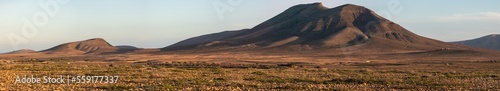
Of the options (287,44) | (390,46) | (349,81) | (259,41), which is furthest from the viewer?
(259,41)

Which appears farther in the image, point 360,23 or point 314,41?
point 360,23

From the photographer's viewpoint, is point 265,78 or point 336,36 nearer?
point 265,78

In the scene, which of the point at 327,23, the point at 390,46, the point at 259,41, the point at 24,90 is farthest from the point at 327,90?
the point at 327,23

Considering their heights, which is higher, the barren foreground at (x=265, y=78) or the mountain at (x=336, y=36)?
the mountain at (x=336, y=36)

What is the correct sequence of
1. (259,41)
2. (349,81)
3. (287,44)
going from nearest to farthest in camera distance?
1. (349,81)
2. (287,44)
3. (259,41)

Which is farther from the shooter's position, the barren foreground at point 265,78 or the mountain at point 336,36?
the mountain at point 336,36

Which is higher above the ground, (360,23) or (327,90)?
(360,23)

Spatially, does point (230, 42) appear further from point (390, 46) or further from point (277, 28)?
point (390, 46)

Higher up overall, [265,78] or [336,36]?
[336,36]

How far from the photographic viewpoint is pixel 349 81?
23.5 metres

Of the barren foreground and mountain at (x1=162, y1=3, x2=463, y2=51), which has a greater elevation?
mountain at (x1=162, y1=3, x2=463, y2=51)

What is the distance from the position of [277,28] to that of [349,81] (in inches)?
6732

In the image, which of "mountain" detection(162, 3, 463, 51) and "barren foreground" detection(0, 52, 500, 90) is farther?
"mountain" detection(162, 3, 463, 51)

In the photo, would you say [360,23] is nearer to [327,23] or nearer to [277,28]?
[327,23]
